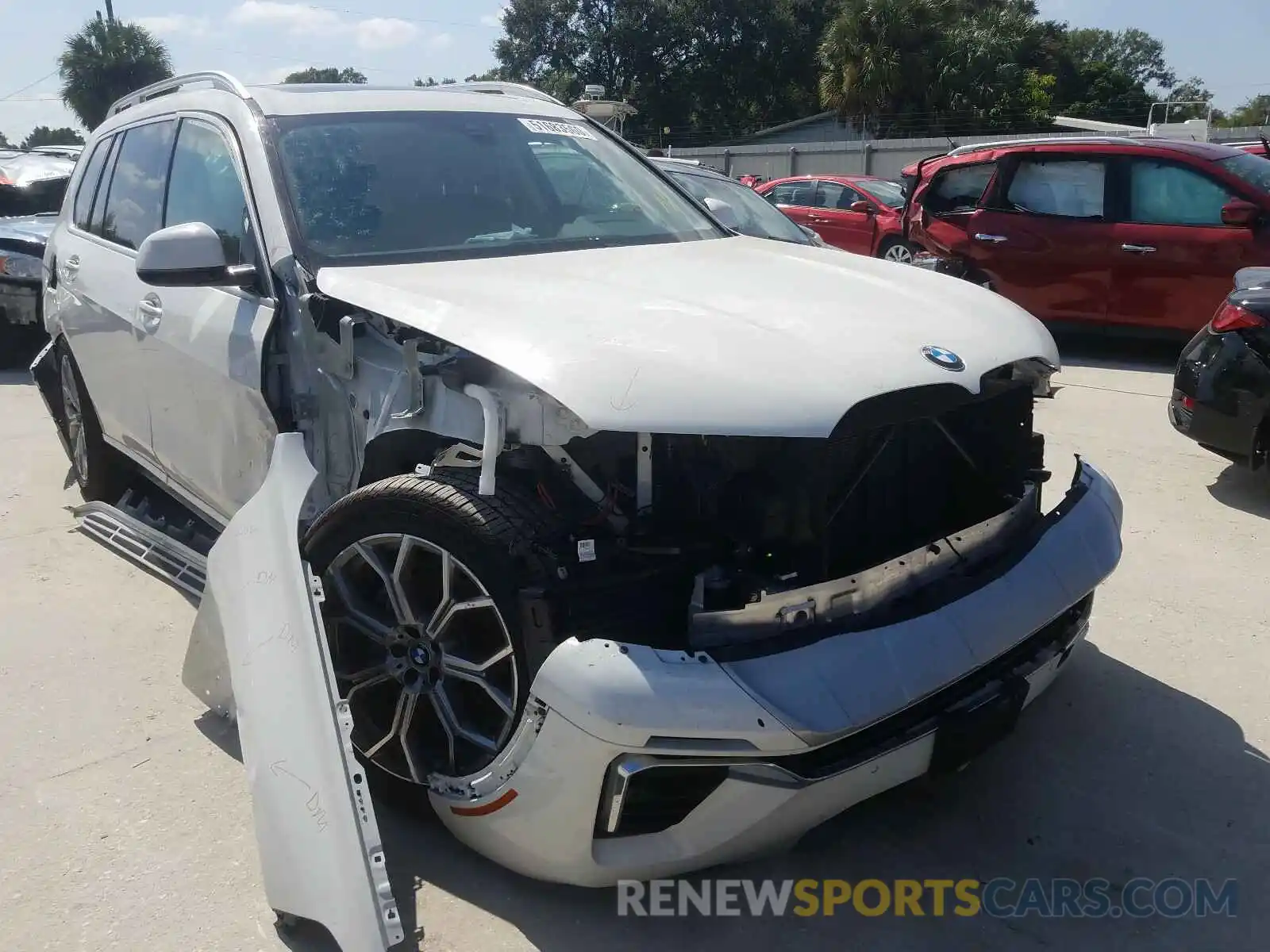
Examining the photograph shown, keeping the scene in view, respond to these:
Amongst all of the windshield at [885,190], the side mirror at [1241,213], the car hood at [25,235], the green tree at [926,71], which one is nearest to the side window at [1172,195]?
the side mirror at [1241,213]

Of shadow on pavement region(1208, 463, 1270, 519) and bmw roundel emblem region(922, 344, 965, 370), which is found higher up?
bmw roundel emblem region(922, 344, 965, 370)

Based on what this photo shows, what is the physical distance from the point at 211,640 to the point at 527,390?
1245 mm

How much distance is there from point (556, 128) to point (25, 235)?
6854mm

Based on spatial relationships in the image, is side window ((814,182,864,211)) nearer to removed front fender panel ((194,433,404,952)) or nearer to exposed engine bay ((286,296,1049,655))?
Answer: exposed engine bay ((286,296,1049,655))

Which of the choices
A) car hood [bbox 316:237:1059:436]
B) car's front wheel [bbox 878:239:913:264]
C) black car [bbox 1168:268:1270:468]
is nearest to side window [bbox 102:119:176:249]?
car hood [bbox 316:237:1059:436]

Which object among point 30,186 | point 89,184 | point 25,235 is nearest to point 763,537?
point 89,184

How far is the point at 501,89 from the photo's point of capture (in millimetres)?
4465

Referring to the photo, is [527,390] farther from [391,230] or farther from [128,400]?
[128,400]

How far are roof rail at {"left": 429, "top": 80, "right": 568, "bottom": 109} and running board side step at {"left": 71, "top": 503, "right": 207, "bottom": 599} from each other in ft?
6.83

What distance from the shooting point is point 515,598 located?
7.70 feet

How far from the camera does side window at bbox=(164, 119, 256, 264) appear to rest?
3400 mm

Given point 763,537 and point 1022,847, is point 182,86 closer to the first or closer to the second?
point 763,537

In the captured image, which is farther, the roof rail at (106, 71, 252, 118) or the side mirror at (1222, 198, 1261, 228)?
the side mirror at (1222, 198, 1261, 228)

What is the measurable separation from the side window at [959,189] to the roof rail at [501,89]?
6.21 meters
